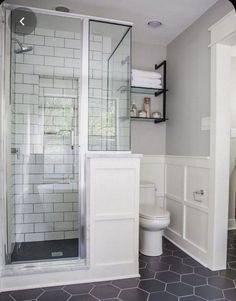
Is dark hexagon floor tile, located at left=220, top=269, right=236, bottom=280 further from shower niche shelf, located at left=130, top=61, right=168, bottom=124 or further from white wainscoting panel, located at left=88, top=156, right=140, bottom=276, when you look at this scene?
shower niche shelf, located at left=130, top=61, right=168, bottom=124

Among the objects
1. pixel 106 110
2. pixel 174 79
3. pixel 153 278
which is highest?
pixel 174 79

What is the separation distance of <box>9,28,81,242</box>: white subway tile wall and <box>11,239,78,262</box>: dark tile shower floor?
100 mm

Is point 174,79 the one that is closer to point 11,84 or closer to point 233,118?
point 233,118

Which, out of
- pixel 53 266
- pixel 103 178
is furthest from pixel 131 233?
pixel 53 266

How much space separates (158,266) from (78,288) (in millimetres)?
785

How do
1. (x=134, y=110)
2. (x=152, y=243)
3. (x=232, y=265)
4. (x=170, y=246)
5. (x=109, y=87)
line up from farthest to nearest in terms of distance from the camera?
(x=134, y=110) → (x=170, y=246) → (x=152, y=243) → (x=109, y=87) → (x=232, y=265)

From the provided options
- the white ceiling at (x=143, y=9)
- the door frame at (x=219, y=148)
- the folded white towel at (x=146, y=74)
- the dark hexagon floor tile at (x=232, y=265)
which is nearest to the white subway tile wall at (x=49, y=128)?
the white ceiling at (x=143, y=9)

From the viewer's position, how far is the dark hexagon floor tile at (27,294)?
1889 millimetres

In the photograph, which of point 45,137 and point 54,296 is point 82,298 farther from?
point 45,137

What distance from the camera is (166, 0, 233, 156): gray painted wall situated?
2.50 meters

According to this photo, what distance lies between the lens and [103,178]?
221 centimetres

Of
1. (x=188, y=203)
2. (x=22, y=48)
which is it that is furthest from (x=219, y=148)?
(x=22, y=48)

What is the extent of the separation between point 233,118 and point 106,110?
2094mm

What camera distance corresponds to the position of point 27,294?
1.95 metres
